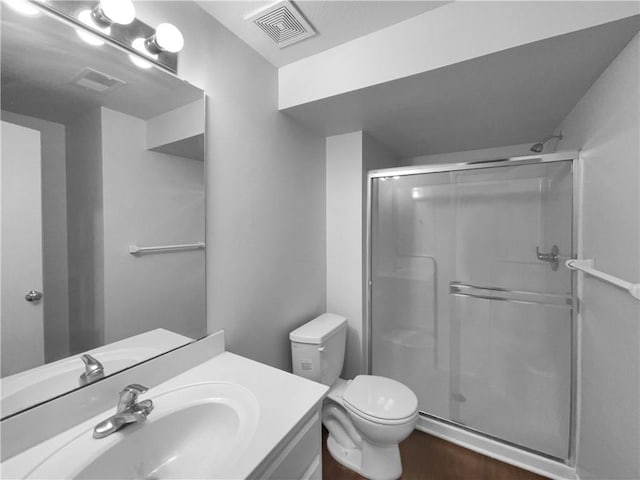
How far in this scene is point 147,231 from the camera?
99cm

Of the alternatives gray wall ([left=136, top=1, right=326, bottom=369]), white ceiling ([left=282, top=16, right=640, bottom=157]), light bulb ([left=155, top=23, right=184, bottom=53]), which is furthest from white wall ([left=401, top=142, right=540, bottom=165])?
light bulb ([left=155, top=23, right=184, bottom=53])

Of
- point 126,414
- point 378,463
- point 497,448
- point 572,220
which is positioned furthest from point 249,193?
point 497,448

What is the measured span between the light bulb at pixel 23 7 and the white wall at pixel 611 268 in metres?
1.93

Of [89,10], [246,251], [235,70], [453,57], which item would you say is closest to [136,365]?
[246,251]

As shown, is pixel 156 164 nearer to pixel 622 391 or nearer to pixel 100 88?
pixel 100 88

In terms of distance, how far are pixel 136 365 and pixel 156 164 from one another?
74 cm

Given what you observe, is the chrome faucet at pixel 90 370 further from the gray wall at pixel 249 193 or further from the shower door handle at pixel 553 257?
the shower door handle at pixel 553 257

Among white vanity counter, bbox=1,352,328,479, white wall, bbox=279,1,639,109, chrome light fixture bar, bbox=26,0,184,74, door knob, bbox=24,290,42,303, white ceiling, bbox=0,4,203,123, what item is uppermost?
white wall, bbox=279,1,639,109

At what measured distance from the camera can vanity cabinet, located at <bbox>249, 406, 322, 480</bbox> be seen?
701 mm

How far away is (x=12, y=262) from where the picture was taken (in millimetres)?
685

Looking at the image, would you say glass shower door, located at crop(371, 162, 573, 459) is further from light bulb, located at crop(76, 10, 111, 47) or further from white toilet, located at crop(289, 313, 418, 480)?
light bulb, located at crop(76, 10, 111, 47)

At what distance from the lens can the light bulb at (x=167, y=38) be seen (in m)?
0.93

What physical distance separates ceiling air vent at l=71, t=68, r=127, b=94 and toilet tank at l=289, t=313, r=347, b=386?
4.69ft

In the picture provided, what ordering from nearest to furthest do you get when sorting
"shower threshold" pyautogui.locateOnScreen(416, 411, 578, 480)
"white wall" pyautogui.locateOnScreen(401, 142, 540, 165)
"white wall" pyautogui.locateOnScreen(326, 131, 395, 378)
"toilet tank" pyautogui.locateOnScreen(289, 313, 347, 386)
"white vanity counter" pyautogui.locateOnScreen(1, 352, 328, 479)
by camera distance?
"white vanity counter" pyautogui.locateOnScreen(1, 352, 328, 479) < "shower threshold" pyautogui.locateOnScreen(416, 411, 578, 480) < "toilet tank" pyautogui.locateOnScreen(289, 313, 347, 386) < "white wall" pyautogui.locateOnScreen(326, 131, 395, 378) < "white wall" pyautogui.locateOnScreen(401, 142, 540, 165)
